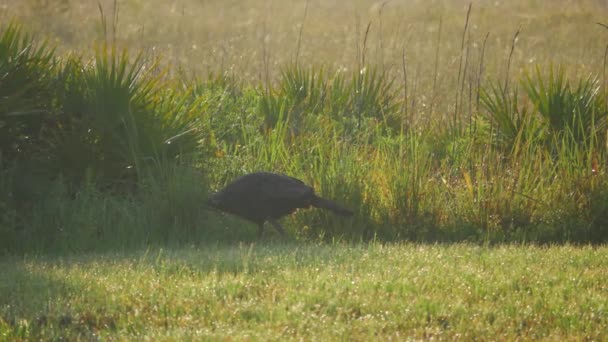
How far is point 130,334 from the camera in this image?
A: 5172 mm

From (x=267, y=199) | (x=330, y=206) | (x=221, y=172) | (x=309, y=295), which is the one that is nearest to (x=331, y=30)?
(x=221, y=172)

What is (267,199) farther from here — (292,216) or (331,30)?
(331,30)

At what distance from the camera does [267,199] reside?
311 inches

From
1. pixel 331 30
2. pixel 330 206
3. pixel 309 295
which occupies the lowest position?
pixel 309 295

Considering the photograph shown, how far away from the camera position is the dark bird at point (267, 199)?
794 cm

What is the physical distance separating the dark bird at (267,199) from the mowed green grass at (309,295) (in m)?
0.66

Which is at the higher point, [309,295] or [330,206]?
[330,206]

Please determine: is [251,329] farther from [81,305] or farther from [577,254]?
[577,254]

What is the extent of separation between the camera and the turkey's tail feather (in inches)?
319

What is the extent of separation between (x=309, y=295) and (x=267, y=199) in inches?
84.7

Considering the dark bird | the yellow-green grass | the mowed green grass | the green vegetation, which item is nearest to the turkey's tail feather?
the dark bird

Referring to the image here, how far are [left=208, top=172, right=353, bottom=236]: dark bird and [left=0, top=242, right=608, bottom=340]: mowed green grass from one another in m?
0.66

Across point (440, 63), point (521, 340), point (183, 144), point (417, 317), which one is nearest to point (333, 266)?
point (417, 317)

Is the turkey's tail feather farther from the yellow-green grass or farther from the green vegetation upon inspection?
the yellow-green grass
